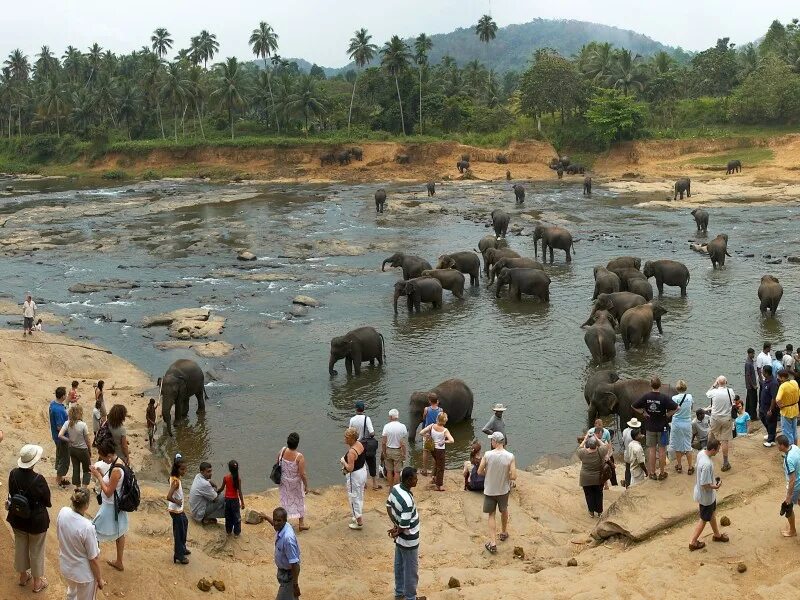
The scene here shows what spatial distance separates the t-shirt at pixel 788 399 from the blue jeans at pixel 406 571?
21.6 feet

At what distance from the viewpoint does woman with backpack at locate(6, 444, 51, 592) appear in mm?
9055

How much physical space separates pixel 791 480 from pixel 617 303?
47.7ft

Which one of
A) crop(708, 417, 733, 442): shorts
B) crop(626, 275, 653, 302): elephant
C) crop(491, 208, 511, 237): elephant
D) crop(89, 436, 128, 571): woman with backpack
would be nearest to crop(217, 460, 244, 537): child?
crop(89, 436, 128, 571): woman with backpack

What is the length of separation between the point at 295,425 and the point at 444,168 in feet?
180

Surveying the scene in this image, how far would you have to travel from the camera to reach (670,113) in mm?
76938

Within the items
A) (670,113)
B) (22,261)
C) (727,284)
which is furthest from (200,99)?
(727,284)

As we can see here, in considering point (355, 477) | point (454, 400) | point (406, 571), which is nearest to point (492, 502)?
point (355, 477)

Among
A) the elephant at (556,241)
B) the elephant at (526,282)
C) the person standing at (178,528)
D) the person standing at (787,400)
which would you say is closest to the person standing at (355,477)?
the person standing at (178,528)

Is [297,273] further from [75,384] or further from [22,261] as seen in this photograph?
[75,384]

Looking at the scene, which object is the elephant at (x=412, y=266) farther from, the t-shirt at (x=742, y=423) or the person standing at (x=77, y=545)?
the person standing at (x=77, y=545)

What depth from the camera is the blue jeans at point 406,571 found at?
971 centimetres

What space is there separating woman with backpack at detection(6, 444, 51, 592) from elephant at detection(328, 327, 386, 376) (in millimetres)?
12433

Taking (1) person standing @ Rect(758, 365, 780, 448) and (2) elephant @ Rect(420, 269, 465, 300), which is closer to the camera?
(1) person standing @ Rect(758, 365, 780, 448)

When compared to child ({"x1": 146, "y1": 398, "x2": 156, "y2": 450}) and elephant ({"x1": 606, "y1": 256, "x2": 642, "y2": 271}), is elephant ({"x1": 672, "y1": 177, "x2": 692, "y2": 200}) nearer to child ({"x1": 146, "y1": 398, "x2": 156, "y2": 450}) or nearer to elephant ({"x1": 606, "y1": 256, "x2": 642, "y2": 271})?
elephant ({"x1": 606, "y1": 256, "x2": 642, "y2": 271})
